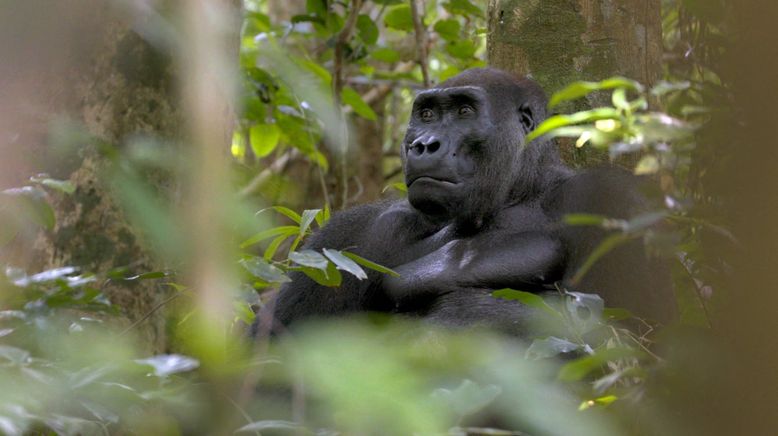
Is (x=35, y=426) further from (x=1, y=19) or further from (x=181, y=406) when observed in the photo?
(x=1, y=19)

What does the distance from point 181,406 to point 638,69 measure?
2.80 metres

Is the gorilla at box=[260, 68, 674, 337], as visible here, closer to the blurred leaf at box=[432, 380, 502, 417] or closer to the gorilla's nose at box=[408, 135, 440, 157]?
the gorilla's nose at box=[408, 135, 440, 157]

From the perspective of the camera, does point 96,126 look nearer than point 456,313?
No

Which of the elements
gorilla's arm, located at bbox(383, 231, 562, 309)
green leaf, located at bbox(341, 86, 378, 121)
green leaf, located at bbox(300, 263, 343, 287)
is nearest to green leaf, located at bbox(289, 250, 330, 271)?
green leaf, located at bbox(300, 263, 343, 287)

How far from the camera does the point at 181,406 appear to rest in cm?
173

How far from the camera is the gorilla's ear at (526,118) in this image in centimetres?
395

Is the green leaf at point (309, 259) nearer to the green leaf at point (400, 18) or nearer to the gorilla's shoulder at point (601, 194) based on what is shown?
the gorilla's shoulder at point (601, 194)

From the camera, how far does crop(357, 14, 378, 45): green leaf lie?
19.5 ft

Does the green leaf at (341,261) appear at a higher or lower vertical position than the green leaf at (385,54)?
lower

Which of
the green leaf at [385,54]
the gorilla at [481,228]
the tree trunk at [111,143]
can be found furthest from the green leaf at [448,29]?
the tree trunk at [111,143]

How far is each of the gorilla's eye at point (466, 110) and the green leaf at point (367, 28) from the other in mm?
2207

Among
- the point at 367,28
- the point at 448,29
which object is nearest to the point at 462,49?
the point at 448,29

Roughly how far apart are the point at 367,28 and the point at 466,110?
2236 mm

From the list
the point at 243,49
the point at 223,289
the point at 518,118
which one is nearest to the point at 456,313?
the point at 518,118
